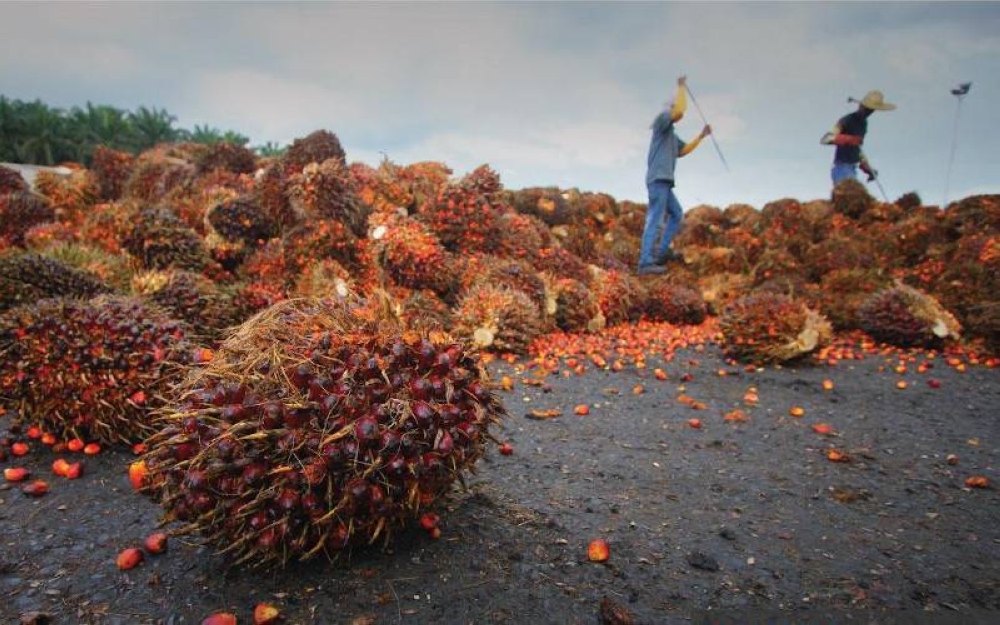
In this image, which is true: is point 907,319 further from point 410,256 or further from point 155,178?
point 155,178

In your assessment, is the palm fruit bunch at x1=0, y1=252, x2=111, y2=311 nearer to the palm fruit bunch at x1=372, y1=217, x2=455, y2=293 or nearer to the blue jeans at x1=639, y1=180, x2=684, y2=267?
the palm fruit bunch at x1=372, y1=217, x2=455, y2=293

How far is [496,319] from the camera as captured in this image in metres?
5.91

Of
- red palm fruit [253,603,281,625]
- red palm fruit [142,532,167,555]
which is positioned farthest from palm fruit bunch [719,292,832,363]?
red palm fruit [142,532,167,555]

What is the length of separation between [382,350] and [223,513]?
734mm

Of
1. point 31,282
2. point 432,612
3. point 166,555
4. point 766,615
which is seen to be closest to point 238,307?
point 31,282

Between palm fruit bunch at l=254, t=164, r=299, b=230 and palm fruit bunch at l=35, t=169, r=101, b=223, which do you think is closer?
palm fruit bunch at l=254, t=164, r=299, b=230

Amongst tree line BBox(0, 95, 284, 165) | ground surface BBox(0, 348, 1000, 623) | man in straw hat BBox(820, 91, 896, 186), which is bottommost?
ground surface BBox(0, 348, 1000, 623)

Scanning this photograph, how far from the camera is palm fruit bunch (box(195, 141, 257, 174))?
899cm

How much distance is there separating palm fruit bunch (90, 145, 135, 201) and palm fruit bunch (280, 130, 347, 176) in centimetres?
344

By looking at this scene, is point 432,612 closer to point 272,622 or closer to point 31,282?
point 272,622

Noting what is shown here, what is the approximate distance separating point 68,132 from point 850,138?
105 feet

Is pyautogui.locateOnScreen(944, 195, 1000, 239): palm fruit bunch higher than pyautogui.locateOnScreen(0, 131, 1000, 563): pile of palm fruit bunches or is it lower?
higher

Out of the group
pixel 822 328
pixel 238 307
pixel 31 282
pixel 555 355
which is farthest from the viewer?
pixel 555 355

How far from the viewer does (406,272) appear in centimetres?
618
